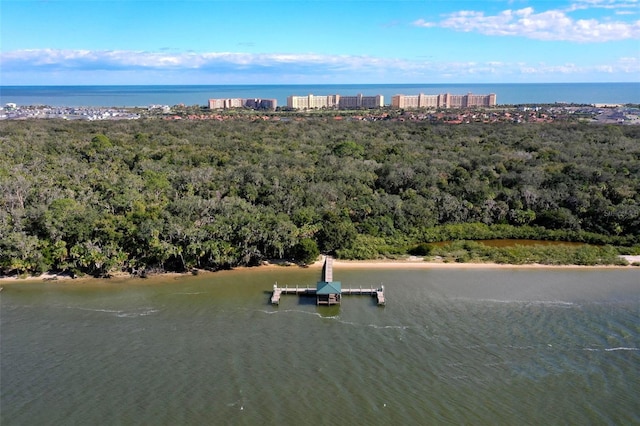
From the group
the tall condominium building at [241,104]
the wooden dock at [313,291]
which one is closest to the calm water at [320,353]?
the wooden dock at [313,291]

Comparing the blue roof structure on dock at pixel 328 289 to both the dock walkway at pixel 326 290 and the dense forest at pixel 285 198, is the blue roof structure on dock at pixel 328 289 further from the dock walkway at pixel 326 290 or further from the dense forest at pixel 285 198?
the dense forest at pixel 285 198

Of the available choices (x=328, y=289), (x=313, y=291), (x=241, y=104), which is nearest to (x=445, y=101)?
(x=241, y=104)

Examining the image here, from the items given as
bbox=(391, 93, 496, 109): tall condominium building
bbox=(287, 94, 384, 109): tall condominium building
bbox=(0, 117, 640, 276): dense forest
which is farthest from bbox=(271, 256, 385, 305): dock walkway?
bbox=(391, 93, 496, 109): tall condominium building

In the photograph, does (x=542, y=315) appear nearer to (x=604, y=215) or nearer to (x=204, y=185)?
(x=604, y=215)

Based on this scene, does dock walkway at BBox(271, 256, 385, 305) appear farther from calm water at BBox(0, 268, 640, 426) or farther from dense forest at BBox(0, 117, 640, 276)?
dense forest at BBox(0, 117, 640, 276)

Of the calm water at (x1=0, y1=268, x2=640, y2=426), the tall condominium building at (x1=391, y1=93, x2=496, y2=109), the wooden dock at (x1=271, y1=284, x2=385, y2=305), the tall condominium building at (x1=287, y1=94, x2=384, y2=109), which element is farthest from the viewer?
the tall condominium building at (x1=391, y1=93, x2=496, y2=109)

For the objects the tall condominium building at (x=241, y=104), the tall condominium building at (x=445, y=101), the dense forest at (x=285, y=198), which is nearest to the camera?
the dense forest at (x=285, y=198)
